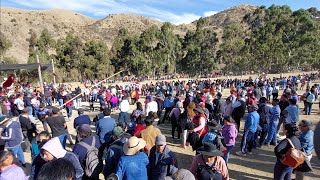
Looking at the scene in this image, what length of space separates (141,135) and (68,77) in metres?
44.7

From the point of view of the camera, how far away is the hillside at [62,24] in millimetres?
87375

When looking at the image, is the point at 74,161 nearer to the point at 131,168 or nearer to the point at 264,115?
the point at 131,168

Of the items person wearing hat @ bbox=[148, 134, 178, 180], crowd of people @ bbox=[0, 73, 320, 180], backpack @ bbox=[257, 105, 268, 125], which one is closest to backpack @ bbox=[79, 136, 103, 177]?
crowd of people @ bbox=[0, 73, 320, 180]

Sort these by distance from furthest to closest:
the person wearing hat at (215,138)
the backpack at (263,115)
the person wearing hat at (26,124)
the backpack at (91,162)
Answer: the backpack at (263,115) < the person wearing hat at (26,124) < the person wearing hat at (215,138) < the backpack at (91,162)

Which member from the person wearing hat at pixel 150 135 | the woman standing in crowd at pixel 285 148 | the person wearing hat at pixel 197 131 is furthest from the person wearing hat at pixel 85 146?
the woman standing in crowd at pixel 285 148

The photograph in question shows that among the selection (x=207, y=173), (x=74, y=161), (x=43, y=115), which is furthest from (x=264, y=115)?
(x=43, y=115)

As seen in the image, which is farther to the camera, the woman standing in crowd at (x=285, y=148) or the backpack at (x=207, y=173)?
the woman standing in crowd at (x=285, y=148)

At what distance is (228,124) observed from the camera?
577 cm

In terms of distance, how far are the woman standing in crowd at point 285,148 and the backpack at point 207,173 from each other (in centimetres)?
147

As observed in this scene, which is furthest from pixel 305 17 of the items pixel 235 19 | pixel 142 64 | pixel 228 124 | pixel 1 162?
pixel 235 19

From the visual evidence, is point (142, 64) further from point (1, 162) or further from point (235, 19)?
point (235, 19)

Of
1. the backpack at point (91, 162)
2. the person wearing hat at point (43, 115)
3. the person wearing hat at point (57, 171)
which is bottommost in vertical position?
the person wearing hat at point (43, 115)

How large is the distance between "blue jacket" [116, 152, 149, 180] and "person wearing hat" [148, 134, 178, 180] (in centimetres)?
35

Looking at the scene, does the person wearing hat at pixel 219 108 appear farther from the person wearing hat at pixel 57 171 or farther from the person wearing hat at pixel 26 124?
the person wearing hat at pixel 57 171
